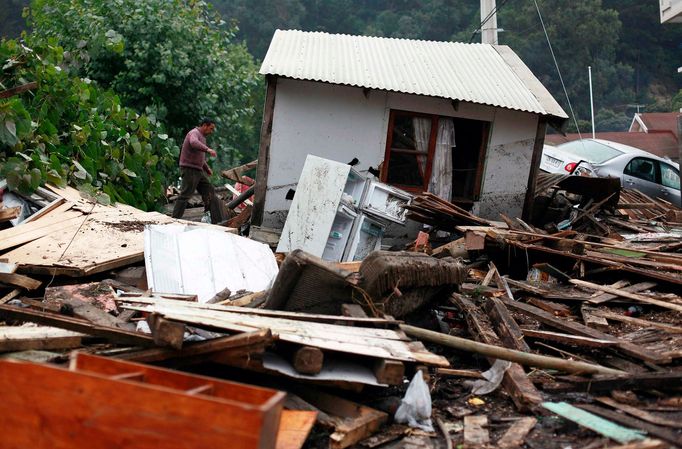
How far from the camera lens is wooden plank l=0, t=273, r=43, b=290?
7.24 meters

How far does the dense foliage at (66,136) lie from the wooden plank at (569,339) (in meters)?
6.48

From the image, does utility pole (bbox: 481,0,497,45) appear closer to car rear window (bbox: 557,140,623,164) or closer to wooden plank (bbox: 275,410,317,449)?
car rear window (bbox: 557,140,623,164)

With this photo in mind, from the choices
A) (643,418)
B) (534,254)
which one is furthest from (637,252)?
(643,418)

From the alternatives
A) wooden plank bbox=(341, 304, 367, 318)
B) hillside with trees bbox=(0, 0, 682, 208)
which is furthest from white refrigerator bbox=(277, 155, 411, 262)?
wooden plank bbox=(341, 304, 367, 318)

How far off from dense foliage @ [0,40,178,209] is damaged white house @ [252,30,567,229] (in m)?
2.20

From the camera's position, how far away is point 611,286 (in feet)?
27.7

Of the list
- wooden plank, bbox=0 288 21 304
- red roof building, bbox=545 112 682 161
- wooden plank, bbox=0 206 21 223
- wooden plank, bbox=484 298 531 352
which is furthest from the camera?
red roof building, bbox=545 112 682 161

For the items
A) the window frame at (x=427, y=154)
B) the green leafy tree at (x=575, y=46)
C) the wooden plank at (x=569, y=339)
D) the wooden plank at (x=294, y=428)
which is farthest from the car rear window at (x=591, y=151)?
the green leafy tree at (x=575, y=46)

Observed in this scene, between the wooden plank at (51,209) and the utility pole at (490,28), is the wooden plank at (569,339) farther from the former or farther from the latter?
the utility pole at (490,28)

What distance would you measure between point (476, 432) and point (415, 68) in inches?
394

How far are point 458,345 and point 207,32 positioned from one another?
15.7m

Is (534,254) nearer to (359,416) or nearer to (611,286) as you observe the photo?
(611,286)

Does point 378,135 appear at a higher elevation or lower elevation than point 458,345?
higher

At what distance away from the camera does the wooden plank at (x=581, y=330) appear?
5586mm
